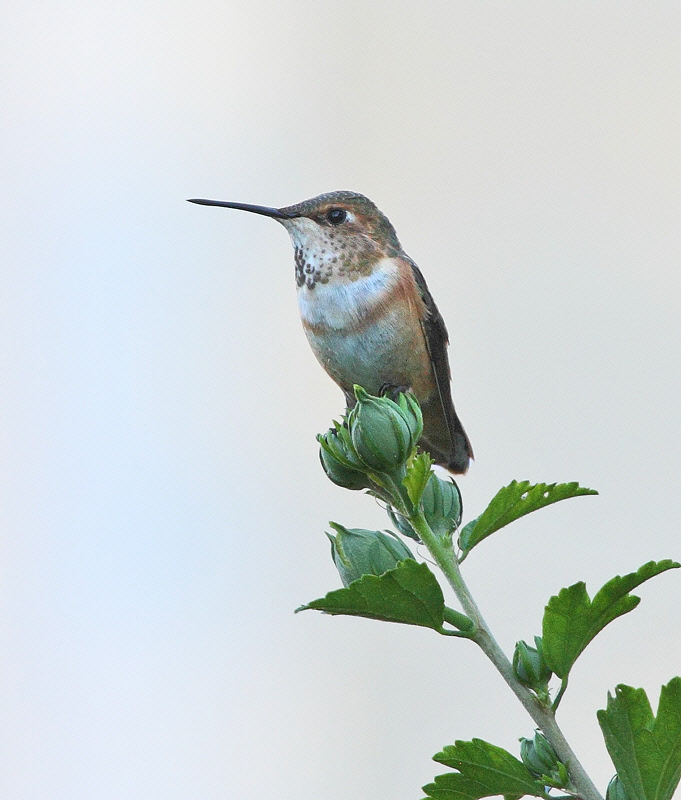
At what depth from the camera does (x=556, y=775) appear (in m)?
0.86

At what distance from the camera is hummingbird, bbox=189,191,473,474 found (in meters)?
1.81

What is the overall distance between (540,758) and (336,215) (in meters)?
1.31

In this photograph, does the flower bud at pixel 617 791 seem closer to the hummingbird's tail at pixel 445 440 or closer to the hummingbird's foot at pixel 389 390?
the hummingbird's foot at pixel 389 390

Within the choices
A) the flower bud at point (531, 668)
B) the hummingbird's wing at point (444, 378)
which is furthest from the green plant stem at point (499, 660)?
the hummingbird's wing at point (444, 378)

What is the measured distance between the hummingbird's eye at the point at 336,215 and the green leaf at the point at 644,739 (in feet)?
4.27

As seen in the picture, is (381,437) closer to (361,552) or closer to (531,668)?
(361,552)

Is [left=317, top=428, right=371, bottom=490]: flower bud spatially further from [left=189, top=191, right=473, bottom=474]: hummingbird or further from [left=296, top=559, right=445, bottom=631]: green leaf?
[left=189, top=191, right=473, bottom=474]: hummingbird

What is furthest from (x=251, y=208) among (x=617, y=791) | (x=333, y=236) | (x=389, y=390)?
(x=617, y=791)

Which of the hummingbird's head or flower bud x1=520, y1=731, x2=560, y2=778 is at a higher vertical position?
the hummingbird's head

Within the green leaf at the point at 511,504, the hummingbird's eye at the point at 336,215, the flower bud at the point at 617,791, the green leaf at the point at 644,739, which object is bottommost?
the flower bud at the point at 617,791

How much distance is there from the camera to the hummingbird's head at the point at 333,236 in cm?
190

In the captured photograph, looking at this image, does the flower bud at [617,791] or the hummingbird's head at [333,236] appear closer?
the flower bud at [617,791]

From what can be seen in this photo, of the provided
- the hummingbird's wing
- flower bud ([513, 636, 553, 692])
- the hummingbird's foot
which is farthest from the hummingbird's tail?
flower bud ([513, 636, 553, 692])

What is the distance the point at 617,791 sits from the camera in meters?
0.85
